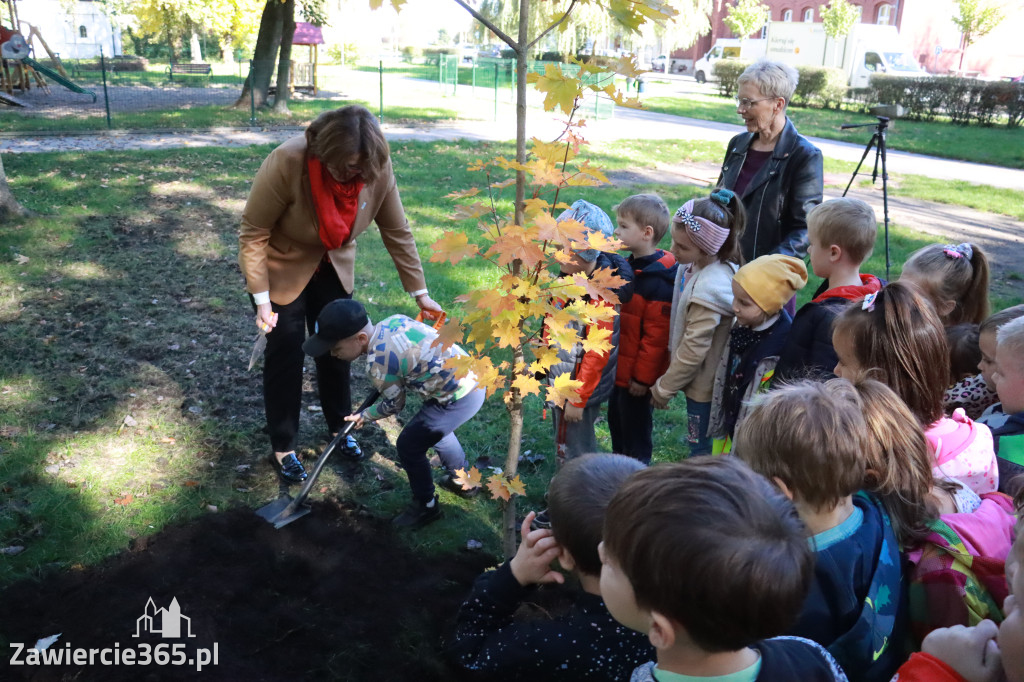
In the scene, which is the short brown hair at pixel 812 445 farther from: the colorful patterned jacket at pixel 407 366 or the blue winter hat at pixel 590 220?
the colorful patterned jacket at pixel 407 366

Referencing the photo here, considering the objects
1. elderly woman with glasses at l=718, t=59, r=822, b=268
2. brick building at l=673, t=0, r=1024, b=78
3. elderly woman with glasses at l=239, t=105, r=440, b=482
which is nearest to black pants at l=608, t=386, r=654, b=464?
elderly woman with glasses at l=718, t=59, r=822, b=268

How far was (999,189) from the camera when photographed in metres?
10.9

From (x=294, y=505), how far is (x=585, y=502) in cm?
185

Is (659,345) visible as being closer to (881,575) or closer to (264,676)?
(881,575)

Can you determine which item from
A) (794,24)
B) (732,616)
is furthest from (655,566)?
(794,24)

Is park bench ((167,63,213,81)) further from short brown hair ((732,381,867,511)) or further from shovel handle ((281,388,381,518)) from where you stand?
short brown hair ((732,381,867,511))

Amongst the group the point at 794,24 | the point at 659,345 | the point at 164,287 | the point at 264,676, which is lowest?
the point at 264,676

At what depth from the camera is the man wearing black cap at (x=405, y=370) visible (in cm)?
284

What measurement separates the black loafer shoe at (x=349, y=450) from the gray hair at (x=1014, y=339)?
2.67 metres

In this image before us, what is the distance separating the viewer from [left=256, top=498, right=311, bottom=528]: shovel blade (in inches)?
122

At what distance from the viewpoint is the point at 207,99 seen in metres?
17.4

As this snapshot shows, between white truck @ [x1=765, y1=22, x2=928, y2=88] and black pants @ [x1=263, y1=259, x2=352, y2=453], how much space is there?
86.4 feet

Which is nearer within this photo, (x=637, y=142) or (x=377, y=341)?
(x=377, y=341)

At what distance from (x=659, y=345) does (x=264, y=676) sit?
1.92 meters
